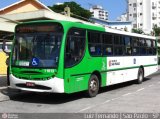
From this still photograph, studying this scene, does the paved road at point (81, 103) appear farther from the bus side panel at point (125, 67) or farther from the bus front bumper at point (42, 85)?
the bus side panel at point (125, 67)

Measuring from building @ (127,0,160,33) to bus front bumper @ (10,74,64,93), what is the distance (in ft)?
371

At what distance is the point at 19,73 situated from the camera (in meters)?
12.8

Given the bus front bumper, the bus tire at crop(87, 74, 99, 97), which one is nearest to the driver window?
the bus front bumper

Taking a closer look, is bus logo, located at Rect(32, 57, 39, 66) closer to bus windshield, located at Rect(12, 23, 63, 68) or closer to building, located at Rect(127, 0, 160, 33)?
bus windshield, located at Rect(12, 23, 63, 68)

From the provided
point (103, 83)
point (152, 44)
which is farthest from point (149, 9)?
point (103, 83)

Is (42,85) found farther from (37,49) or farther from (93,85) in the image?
(93,85)

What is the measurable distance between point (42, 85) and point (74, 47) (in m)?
1.78

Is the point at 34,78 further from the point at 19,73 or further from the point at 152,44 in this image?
the point at 152,44

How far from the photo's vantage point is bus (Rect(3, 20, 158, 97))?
12164mm

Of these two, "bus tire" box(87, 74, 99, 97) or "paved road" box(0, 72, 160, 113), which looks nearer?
"paved road" box(0, 72, 160, 113)

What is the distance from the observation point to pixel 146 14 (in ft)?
412

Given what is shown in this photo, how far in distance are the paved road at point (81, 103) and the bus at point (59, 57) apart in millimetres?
502

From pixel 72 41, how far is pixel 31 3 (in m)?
32.8

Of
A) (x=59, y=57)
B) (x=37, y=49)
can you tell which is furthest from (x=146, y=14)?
(x=59, y=57)
